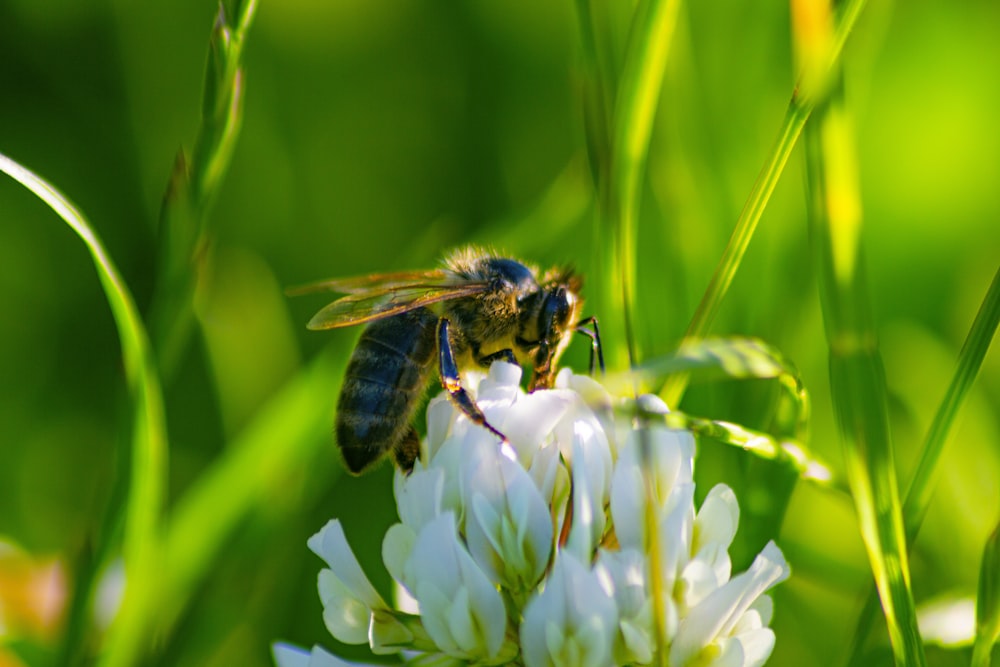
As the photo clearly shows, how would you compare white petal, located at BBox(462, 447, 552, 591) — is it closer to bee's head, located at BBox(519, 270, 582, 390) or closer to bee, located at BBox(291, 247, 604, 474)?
bee, located at BBox(291, 247, 604, 474)

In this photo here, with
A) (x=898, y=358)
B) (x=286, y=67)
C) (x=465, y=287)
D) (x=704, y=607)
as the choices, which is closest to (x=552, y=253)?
(x=465, y=287)

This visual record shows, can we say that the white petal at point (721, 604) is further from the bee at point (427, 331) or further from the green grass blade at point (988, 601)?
the bee at point (427, 331)

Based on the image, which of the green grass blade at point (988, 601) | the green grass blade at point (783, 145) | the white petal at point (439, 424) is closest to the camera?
the green grass blade at point (988, 601)

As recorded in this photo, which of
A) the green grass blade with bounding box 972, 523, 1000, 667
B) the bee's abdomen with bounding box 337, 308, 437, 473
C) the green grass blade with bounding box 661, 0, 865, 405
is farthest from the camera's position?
the bee's abdomen with bounding box 337, 308, 437, 473

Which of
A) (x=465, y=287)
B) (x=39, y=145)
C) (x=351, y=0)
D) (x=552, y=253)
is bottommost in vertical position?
(x=465, y=287)

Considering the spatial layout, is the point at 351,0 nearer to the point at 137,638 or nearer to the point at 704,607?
the point at 137,638

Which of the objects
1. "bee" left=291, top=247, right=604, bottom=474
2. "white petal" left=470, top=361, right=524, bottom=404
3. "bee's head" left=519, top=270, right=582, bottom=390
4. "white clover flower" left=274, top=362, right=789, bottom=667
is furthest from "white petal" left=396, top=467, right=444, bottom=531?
"bee's head" left=519, top=270, right=582, bottom=390

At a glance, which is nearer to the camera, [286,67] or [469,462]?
[469,462]

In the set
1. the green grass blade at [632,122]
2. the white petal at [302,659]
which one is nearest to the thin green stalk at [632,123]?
the green grass blade at [632,122]
